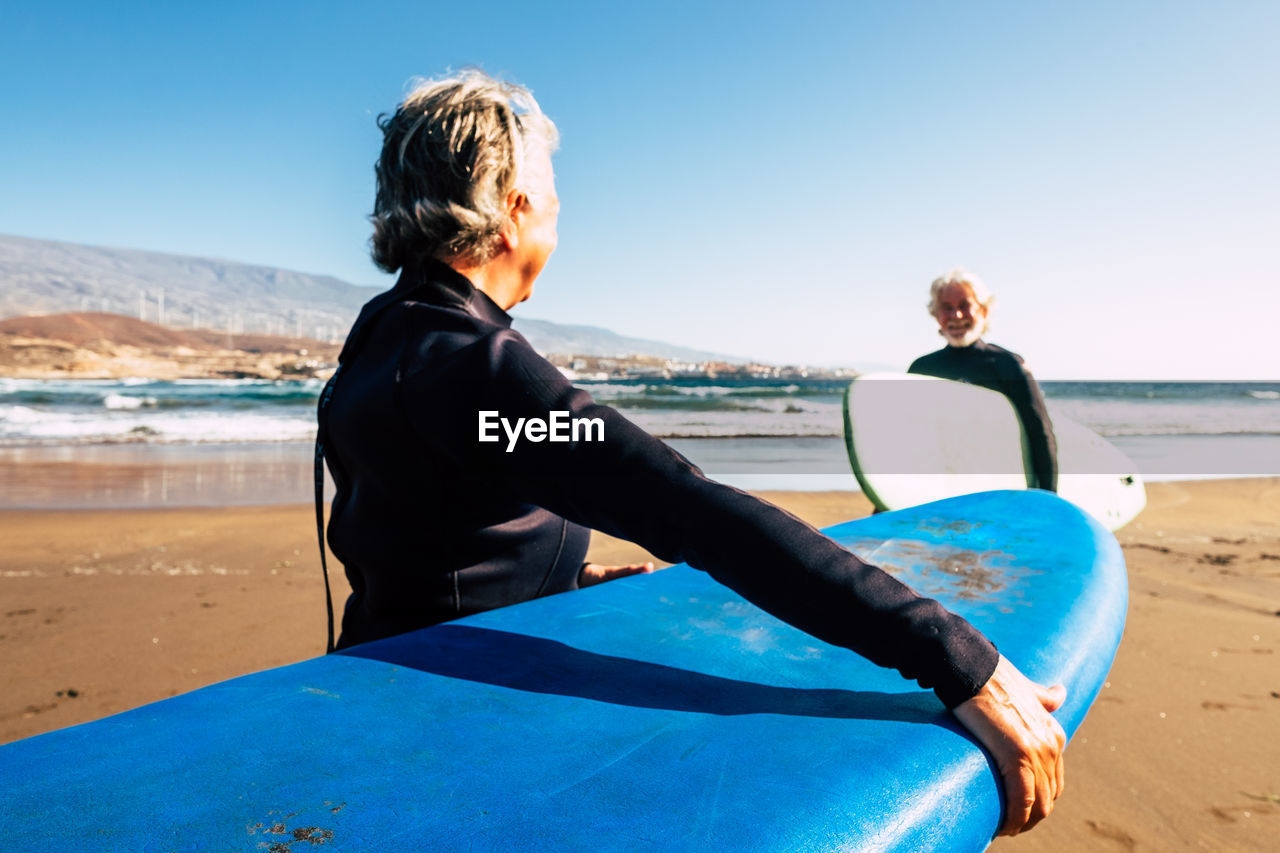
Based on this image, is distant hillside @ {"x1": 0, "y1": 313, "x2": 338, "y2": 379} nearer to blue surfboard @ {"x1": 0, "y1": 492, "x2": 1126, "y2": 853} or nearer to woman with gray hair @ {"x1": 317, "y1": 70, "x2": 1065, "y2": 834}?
woman with gray hair @ {"x1": 317, "y1": 70, "x2": 1065, "y2": 834}

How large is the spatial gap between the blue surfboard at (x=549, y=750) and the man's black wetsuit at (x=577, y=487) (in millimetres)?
162

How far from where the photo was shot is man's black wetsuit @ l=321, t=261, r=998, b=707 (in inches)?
31.7

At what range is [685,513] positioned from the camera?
80 cm

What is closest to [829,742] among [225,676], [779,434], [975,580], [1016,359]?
[975,580]

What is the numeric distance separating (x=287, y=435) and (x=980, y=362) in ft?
35.5

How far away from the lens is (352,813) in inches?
29.0

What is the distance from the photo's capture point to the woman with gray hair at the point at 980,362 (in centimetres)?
336

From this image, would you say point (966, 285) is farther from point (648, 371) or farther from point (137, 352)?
point (137, 352)

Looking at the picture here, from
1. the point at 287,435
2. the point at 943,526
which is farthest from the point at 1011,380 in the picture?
the point at 287,435

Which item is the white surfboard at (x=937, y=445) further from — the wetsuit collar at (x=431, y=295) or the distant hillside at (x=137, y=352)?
the distant hillside at (x=137, y=352)

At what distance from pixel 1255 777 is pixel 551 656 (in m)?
2.11

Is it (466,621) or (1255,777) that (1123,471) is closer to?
(1255,777)

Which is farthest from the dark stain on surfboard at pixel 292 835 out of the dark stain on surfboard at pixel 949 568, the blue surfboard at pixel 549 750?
the dark stain on surfboard at pixel 949 568

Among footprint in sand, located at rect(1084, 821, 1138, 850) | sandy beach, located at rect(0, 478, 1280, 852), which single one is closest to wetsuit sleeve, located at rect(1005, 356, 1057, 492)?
sandy beach, located at rect(0, 478, 1280, 852)
